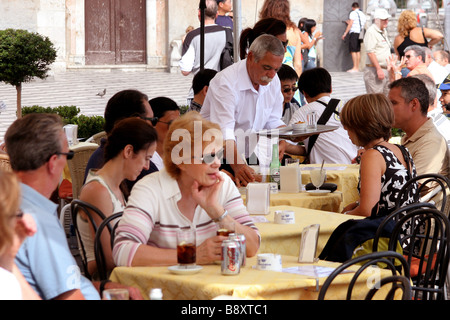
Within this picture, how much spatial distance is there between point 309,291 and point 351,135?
1581mm

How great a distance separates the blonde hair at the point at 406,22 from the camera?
11078 millimetres

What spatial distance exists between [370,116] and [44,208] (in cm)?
209

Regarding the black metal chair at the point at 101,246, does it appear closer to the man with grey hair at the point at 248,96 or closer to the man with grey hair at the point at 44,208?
the man with grey hair at the point at 44,208

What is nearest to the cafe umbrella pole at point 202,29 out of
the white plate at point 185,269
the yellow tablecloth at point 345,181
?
the yellow tablecloth at point 345,181

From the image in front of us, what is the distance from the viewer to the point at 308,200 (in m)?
4.74

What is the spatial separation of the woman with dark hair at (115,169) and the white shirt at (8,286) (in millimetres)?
1351

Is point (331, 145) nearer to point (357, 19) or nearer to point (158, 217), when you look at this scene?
point (158, 217)

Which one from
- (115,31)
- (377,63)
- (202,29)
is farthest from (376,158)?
(115,31)

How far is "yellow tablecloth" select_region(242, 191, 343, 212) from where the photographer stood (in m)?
4.73

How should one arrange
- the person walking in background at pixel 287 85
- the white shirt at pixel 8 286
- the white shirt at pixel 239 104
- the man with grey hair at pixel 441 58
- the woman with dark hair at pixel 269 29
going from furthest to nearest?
the man with grey hair at pixel 441 58 → the person walking in background at pixel 287 85 → the woman with dark hair at pixel 269 29 → the white shirt at pixel 239 104 → the white shirt at pixel 8 286

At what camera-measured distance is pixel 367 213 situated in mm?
4004

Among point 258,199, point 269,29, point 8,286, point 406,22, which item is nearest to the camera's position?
point 8,286

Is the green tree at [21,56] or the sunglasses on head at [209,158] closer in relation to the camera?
the sunglasses on head at [209,158]
